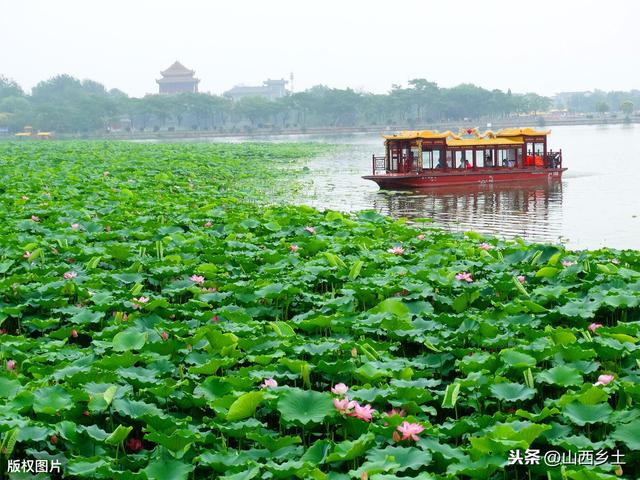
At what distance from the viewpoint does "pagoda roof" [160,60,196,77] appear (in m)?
119

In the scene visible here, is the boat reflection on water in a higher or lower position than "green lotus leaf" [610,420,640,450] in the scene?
lower

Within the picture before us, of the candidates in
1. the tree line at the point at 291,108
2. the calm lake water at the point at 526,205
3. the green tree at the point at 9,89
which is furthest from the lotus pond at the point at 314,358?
the green tree at the point at 9,89

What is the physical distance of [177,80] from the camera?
118938mm

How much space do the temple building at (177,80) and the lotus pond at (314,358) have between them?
115m

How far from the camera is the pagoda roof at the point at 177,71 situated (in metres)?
119

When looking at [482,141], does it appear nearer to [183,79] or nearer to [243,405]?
[243,405]

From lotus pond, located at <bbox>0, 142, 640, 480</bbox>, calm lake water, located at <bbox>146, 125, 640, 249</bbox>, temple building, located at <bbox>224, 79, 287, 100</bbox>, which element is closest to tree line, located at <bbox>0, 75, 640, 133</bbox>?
temple building, located at <bbox>224, 79, 287, 100</bbox>

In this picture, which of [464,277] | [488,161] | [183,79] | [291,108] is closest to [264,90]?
[183,79]

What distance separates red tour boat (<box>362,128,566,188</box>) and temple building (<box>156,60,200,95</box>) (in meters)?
101

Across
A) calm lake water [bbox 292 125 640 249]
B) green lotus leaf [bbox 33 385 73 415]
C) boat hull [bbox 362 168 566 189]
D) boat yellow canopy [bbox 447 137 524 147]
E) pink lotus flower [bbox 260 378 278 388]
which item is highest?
boat yellow canopy [bbox 447 137 524 147]

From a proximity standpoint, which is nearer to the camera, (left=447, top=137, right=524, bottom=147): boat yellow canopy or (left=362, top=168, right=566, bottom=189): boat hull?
(left=362, top=168, right=566, bottom=189): boat hull

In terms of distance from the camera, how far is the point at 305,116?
97.8 m

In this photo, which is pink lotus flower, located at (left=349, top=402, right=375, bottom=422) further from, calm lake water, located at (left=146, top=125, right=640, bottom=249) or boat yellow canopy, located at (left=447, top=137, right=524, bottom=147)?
boat yellow canopy, located at (left=447, top=137, right=524, bottom=147)

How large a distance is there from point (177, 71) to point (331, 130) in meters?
38.1
